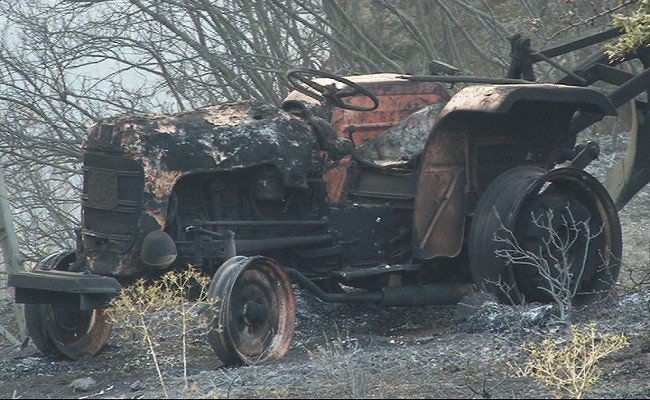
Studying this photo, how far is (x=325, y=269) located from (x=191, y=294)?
0.99 meters

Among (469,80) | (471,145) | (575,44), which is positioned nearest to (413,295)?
(471,145)

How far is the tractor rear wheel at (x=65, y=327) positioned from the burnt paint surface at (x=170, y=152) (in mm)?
572

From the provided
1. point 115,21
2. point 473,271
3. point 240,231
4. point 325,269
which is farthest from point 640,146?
point 115,21

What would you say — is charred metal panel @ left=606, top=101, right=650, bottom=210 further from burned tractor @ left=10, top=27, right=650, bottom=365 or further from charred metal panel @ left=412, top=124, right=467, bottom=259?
charred metal panel @ left=412, top=124, right=467, bottom=259

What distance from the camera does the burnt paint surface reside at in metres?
7.24

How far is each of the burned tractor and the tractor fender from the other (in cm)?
1

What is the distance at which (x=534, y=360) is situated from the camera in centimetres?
602

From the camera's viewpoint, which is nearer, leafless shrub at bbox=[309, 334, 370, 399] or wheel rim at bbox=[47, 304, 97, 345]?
leafless shrub at bbox=[309, 334, 370, 399]

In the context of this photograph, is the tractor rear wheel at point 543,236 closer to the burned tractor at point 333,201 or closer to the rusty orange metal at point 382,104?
the burned tractor at point 333,201

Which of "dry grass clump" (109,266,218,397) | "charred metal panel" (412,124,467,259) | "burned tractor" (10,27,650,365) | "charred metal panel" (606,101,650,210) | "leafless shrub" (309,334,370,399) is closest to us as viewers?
"leafless shrub" (309,334,370,399)

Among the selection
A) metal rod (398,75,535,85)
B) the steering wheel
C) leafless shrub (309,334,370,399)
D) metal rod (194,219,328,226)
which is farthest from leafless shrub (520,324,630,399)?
the steering wheel

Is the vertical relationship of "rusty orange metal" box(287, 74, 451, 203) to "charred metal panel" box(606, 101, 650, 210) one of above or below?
above

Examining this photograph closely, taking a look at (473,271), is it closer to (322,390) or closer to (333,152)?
(333,152)

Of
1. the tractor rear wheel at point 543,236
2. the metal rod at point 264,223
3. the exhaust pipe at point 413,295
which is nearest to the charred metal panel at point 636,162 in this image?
the tractor rear wheel at point 543,236
